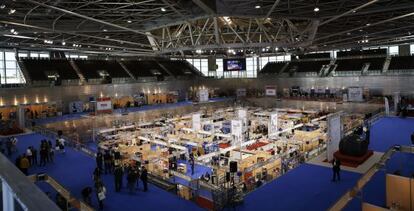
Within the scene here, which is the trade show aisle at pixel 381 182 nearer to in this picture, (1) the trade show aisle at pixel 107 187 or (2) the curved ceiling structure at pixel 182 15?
(1) the trade show aisle at pixel 107 187

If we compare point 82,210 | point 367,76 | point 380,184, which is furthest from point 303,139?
point 367,76

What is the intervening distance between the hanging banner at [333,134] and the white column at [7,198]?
1772 centimetres

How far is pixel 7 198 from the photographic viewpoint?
2135 mm

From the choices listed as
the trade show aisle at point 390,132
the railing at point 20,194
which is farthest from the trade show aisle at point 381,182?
the railing at point 20,194

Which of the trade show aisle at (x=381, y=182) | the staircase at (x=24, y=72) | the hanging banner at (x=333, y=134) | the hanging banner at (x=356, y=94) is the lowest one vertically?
the trade show aisle at (x=381, y=182)

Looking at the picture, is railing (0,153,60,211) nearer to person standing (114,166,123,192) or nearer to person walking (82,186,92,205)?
person walking (82,186,92,205)

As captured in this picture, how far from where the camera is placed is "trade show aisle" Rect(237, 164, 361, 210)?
12570 millimetres

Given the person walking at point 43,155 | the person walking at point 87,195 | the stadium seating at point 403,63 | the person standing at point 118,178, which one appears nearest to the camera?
the person walking at point 87,195

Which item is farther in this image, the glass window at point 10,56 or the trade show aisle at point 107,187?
the glass window at point 10,56

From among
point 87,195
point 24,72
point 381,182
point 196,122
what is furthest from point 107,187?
point 24,72

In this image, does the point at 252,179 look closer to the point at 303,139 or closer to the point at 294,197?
the point at 294,197

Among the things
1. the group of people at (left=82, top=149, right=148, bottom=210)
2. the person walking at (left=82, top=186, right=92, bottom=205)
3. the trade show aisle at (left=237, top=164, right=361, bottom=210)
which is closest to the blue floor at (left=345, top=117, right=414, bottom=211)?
the trade show aisle at (left=237, top=164, right=361, bottom=210)

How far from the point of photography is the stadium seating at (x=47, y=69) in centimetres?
4344

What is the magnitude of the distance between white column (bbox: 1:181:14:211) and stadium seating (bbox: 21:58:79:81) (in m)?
45.3
